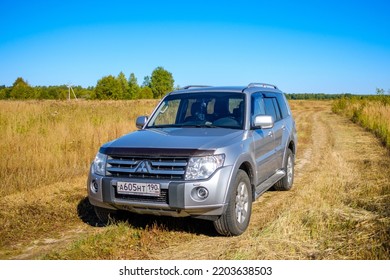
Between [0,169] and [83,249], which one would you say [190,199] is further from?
[0,169]

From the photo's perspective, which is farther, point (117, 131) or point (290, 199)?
point (117, 131)

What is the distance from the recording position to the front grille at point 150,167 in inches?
157

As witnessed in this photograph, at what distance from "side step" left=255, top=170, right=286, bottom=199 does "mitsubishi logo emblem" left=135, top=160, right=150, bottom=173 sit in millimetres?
1711

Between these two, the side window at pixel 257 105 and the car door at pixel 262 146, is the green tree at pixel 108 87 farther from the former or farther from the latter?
the car door at pixel 262 146

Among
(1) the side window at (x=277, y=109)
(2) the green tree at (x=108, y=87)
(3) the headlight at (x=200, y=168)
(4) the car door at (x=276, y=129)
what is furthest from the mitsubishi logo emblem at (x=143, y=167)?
(2) the green tree at (x=108, y=87)

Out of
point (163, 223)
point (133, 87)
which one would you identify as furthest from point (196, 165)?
point (133, 87)

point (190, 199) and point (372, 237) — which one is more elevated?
point (190, 199)

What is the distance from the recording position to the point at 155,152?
4.05 m

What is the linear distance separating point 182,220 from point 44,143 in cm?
549

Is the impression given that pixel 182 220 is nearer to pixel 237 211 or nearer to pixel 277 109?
pixel 237 211

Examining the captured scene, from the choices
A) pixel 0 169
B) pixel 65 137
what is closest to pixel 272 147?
pixel 0 169

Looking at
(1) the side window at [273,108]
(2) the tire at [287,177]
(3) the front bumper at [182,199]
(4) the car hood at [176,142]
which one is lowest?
(2) the tire at [287,177]

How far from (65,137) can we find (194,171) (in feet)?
23.0
